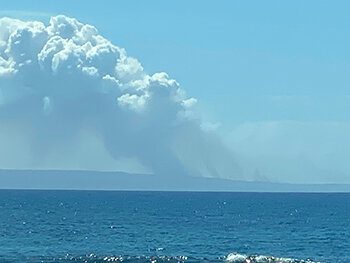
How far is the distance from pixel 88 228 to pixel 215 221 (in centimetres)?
3576

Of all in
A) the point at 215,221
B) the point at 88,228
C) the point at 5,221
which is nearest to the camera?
the point at 88,228

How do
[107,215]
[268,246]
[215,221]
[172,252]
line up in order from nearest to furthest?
1. [172,252]
2. [268,246]
3. [215,221]
4. [107,215]

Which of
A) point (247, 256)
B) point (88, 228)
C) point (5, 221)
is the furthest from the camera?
point (5, 221)

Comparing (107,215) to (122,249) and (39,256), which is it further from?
(39,256)

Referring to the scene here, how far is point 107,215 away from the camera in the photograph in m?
190

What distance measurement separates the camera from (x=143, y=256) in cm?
10088

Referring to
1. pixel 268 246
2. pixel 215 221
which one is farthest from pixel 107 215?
pixel 268 246

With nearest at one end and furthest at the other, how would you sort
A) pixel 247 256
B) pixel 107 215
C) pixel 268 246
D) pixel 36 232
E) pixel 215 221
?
pixel 247 256 → pixel 268 246 → pixel 36 232 → pixel 215 221 → pixel 107 215

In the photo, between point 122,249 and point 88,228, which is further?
point 88,228

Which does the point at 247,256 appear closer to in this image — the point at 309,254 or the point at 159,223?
the point at 309,254

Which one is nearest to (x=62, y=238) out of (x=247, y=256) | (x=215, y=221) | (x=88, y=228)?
(x=88, y=228)

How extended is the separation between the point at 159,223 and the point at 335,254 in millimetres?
56713

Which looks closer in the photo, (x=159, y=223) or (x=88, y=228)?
(x=88, y=228)

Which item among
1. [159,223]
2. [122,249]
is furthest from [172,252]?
[159,223]
